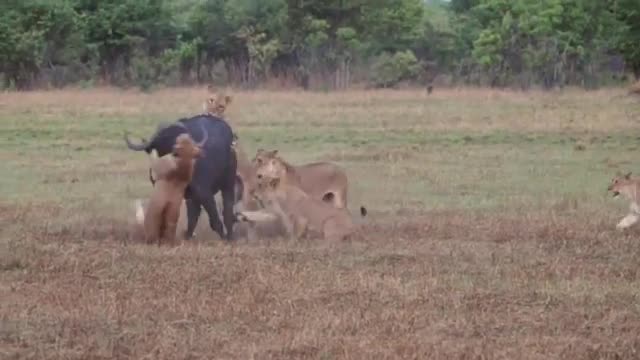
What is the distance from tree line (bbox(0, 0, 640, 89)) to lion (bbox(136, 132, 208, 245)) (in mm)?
31315

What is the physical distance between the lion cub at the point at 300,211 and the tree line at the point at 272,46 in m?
30.6

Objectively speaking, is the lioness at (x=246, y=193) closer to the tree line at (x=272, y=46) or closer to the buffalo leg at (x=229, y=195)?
the buffalo leg at (x=229, y=195)

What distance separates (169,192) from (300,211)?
1.19 m

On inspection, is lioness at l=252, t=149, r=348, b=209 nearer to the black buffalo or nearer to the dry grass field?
the dry grass field

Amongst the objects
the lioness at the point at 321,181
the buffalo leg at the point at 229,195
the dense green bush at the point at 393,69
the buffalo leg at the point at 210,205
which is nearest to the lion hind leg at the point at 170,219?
the buffalo leg at the point at 210,205

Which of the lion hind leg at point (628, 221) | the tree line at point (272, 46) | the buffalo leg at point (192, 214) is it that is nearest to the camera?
the buffalo leg at point (192, 214)

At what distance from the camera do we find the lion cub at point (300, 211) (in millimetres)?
11516

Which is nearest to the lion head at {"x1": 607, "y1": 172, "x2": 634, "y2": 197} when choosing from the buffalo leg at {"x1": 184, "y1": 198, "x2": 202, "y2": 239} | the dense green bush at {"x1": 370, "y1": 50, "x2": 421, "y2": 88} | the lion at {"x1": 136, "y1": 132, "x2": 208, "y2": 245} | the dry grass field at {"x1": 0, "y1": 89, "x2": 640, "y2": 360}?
the dry grass field at {"x1": 0, "y1": 89, "x2": 640, "y2": 360}

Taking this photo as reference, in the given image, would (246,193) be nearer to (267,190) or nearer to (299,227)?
(267,190)

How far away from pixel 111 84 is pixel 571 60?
1472 cm

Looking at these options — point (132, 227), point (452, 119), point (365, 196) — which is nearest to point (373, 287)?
point (132, 227)

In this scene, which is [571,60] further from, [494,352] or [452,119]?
[494,352]

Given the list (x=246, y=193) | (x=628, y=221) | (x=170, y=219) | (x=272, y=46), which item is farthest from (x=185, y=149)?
(x=272, y=46)

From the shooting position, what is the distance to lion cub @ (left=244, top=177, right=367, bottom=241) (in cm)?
1152
